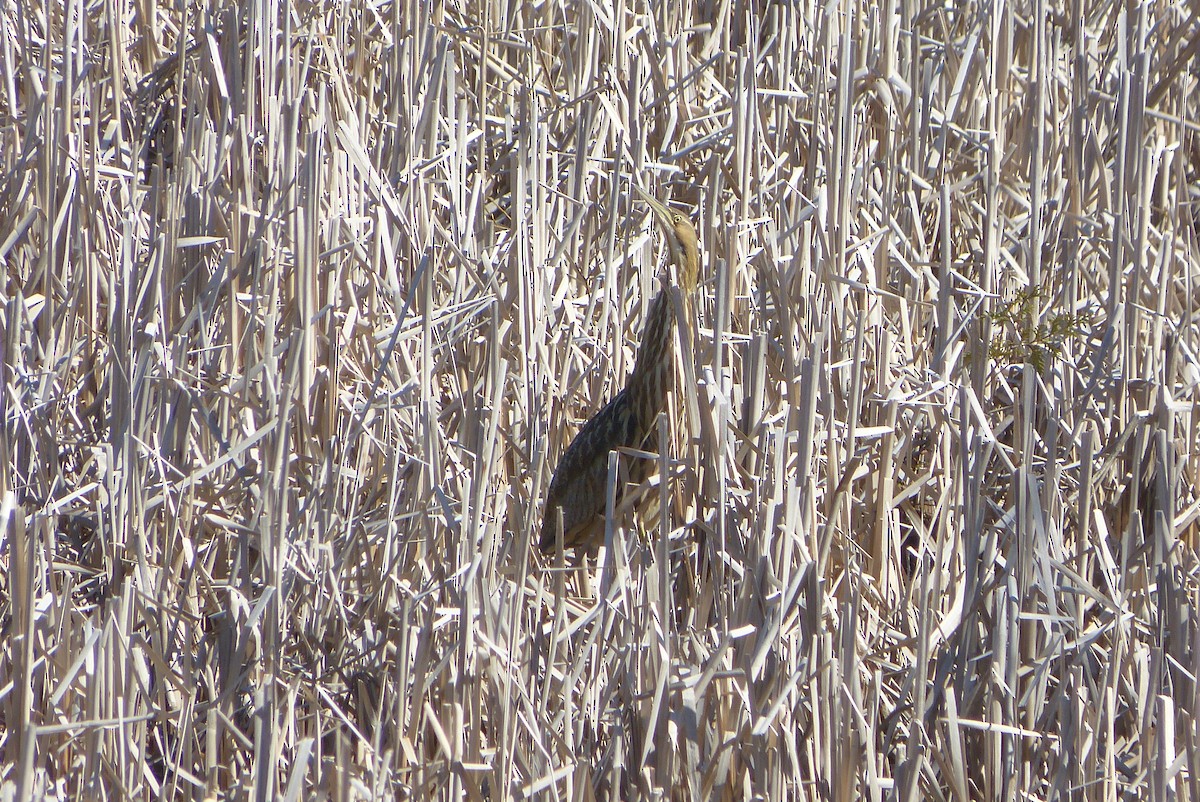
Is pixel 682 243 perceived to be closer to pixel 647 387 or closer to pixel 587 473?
pixel 647 387

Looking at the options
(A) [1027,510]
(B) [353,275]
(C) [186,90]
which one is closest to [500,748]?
(A) [1027,510]

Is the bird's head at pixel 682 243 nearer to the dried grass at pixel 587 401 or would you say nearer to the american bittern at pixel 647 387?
the american bittern at pixel 647 387

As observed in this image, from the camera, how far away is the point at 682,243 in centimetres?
253

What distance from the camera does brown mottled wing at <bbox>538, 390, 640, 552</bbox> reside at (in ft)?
8.40

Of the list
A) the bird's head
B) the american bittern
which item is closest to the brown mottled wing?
the american bittern

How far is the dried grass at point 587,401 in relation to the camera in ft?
5.98

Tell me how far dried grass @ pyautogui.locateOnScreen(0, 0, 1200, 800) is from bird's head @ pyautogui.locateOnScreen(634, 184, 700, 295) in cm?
11

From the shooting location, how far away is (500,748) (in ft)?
5.64

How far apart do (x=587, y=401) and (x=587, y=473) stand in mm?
141

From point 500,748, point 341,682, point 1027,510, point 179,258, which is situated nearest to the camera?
point 500,748

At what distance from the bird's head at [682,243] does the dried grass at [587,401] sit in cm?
11

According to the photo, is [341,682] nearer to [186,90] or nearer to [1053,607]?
[1053,607]

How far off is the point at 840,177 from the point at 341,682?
1196 mm

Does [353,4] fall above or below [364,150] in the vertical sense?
above
